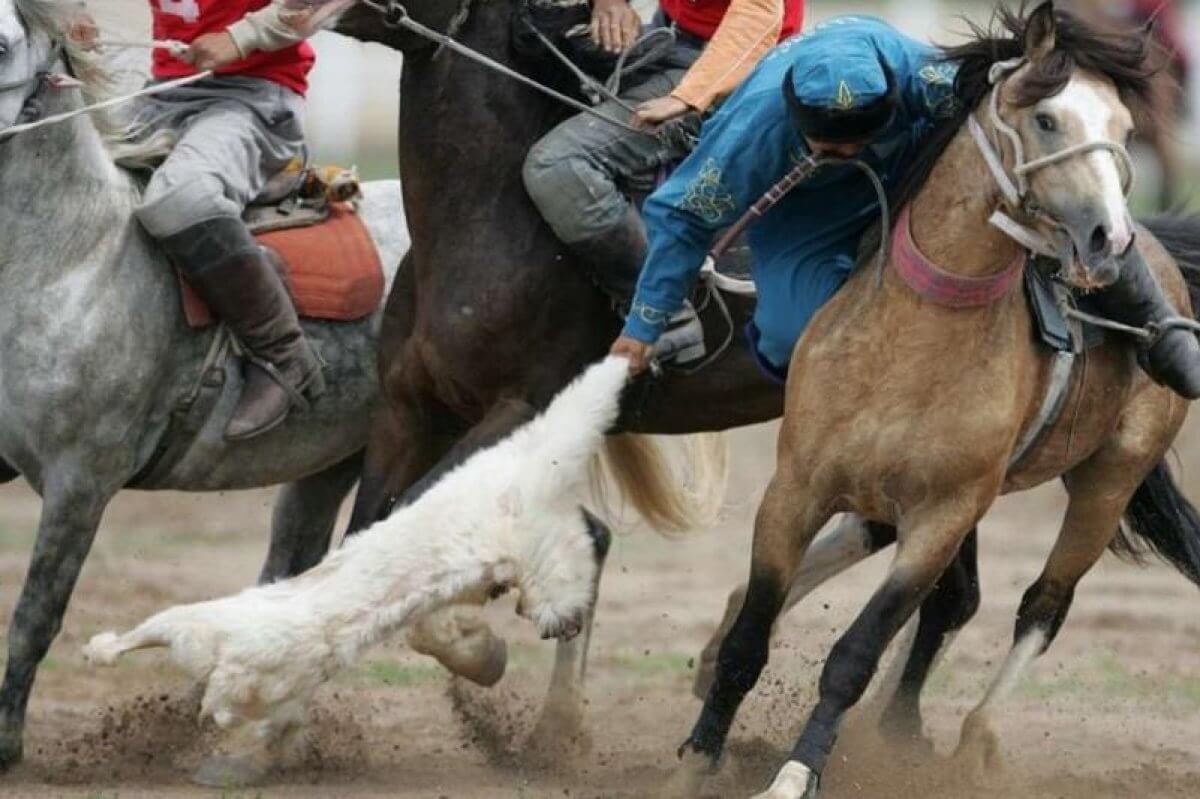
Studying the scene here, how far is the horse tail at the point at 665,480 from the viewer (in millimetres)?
7898

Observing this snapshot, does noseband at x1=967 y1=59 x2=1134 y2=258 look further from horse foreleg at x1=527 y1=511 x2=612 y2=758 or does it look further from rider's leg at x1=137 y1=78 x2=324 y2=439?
rider's leg at x1=137 y1=78 x2=324 y2=439

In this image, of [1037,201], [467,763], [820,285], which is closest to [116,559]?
[467,763]

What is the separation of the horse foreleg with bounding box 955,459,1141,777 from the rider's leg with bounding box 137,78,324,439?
6.82ft

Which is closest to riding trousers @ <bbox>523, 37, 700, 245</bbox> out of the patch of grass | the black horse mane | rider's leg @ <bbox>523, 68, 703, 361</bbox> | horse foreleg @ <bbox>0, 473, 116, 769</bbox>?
rider's leg @ <bbox>523, 68, 703, 361</bbox>

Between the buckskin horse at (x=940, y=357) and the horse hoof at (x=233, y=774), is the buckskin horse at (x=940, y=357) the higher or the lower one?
the higher one

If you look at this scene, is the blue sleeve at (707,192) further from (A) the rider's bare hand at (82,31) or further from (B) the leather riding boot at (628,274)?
(A) the rider's bare hand at (82,31)

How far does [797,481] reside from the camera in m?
5.88

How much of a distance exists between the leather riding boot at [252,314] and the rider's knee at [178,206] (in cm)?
2

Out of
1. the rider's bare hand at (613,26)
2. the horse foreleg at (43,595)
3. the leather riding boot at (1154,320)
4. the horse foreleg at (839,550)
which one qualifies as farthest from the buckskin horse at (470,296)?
the leather riding boot at (1154,320)

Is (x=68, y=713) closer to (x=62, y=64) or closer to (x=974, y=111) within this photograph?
(x=62, y=64)

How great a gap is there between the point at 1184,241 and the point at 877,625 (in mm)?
1983

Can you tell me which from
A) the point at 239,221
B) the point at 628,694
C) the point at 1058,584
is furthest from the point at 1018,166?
the point at 628,694

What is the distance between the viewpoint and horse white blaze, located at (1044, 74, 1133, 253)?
5.33 metres

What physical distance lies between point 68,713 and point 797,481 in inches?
113
